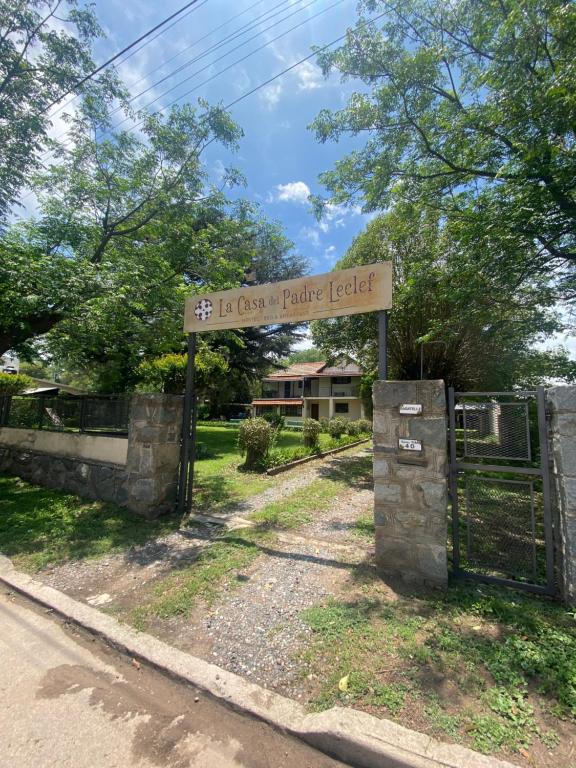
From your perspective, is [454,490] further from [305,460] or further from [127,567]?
[305,460]

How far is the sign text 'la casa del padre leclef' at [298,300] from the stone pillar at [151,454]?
1441 mm

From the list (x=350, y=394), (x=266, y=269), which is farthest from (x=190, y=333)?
(x=350, y=394)

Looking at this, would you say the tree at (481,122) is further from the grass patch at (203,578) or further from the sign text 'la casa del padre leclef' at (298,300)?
the grass patch at (203,578)

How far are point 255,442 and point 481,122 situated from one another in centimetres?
811

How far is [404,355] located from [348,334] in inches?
91.0

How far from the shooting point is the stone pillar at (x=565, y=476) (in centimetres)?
290

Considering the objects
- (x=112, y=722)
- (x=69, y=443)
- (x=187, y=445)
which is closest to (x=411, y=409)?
(x=112, y=722)

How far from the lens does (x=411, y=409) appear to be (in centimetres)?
358

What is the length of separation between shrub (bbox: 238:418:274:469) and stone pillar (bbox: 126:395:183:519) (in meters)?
3.58

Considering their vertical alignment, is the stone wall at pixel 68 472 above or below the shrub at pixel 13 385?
below

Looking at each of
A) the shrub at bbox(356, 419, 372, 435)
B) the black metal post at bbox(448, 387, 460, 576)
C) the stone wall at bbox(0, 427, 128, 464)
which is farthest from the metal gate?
the shrub at bbox(356, 419, 372, 435)

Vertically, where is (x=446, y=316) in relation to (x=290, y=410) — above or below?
above

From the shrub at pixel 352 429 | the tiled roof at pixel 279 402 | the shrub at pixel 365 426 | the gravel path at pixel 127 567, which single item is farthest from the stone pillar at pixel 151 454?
the tiled roof at pixel 279 402

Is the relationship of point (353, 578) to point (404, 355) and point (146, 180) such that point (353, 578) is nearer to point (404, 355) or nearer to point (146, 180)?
point (146, 180)
